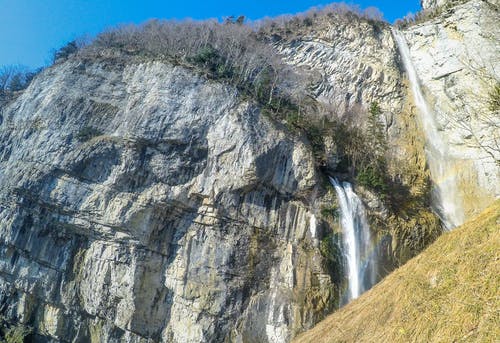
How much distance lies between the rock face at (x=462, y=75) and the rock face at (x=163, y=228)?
892cm

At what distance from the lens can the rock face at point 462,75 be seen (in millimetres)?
20672

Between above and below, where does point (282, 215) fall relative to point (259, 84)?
below

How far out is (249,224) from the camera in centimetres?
1786

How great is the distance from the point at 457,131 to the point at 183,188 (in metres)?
15.4

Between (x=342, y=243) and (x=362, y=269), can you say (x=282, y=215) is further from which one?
(x=362, y=269)

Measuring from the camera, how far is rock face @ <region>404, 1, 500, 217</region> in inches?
814

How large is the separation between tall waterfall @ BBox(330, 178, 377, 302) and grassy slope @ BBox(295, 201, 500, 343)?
760cm

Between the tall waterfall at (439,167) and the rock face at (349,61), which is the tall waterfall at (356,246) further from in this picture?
the rock face at (349,61)

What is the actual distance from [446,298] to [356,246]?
11.2 m

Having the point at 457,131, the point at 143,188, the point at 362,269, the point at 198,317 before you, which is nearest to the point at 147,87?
the point at 143,188

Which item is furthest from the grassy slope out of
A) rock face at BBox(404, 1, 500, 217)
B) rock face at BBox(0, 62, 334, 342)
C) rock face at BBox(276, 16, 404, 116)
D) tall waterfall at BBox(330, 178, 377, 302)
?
rock face at BBox(276, 16, 404, 116)

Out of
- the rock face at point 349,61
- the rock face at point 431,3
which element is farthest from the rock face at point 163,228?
the rock face at point 431,3

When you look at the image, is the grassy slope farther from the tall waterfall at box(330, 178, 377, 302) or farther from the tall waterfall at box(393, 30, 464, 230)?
the tall waterfall at box(393, 30, 464, 230)

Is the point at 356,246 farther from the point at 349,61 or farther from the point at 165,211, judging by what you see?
the point at 349,61
